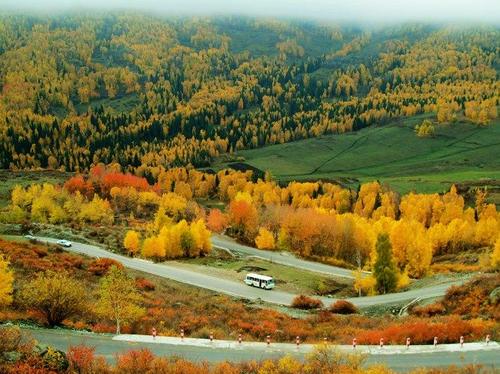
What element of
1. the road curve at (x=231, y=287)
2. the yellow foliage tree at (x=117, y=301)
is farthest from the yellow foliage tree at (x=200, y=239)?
the yellow foliage tree at (x=117, y=301)

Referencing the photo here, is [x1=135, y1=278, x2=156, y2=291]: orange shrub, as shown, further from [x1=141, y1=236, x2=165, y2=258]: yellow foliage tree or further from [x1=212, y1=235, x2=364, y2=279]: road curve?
[x1=212, y1=235, x2=364, y2=279]: road curve

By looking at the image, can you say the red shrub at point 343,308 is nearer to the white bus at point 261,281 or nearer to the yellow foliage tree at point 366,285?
the yellow foliage tree at point 366,285

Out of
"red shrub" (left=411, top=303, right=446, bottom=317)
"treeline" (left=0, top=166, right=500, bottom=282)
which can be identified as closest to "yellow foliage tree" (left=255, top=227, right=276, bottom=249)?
"treeline" (left=0, top=166, right=500, bottom=282)

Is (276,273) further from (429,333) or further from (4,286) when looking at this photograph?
(4,286)

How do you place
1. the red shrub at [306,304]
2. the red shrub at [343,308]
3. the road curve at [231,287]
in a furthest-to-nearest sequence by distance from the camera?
the road curve at [231,287], the red shrub at [306,304], the red shrub at [343,308]

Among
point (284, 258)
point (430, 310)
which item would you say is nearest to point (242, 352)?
point (430, 310)

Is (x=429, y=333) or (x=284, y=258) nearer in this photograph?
(x=429, y=333)

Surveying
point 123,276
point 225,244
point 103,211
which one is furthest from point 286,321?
point 103,211
